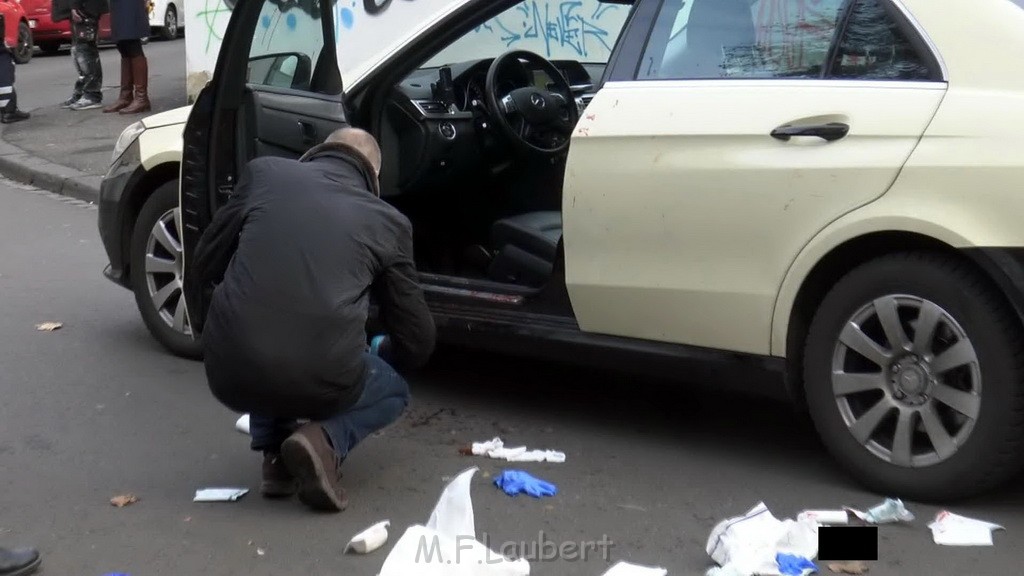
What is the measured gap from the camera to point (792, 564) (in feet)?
12.5

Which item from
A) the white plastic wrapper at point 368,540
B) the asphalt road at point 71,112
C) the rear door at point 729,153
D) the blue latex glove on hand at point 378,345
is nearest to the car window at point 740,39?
the rear door at point 729,153

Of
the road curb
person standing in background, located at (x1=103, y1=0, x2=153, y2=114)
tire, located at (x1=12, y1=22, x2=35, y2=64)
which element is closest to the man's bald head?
the road curb

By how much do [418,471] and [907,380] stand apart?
1.65 m

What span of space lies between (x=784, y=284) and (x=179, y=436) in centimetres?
232

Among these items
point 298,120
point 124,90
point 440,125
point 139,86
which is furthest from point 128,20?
point 298,120

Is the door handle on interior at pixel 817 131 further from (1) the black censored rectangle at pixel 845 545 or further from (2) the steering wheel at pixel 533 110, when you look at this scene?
(2) the steering wheel at pixel 533 110

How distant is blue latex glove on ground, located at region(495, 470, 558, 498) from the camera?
4.48 metres

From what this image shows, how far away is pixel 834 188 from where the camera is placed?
4.15 meters

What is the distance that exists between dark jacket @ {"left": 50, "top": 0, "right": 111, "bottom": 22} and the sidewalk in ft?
3.23

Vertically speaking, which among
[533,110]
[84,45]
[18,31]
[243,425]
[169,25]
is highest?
[533,110]

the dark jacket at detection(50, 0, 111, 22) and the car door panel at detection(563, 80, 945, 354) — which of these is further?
the dark jacket at detection(50, 0, 111, 22)

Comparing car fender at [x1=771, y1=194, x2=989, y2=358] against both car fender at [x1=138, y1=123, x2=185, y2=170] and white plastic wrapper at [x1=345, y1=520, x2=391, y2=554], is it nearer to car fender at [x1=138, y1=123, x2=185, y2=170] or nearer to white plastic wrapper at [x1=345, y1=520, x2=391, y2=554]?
white plastic wrapper at [x1=345, y1=520, x2=391, y2=554]

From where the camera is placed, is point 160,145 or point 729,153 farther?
point 160,145

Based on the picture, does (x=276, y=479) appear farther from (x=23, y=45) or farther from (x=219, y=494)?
(x=23, y=45)
